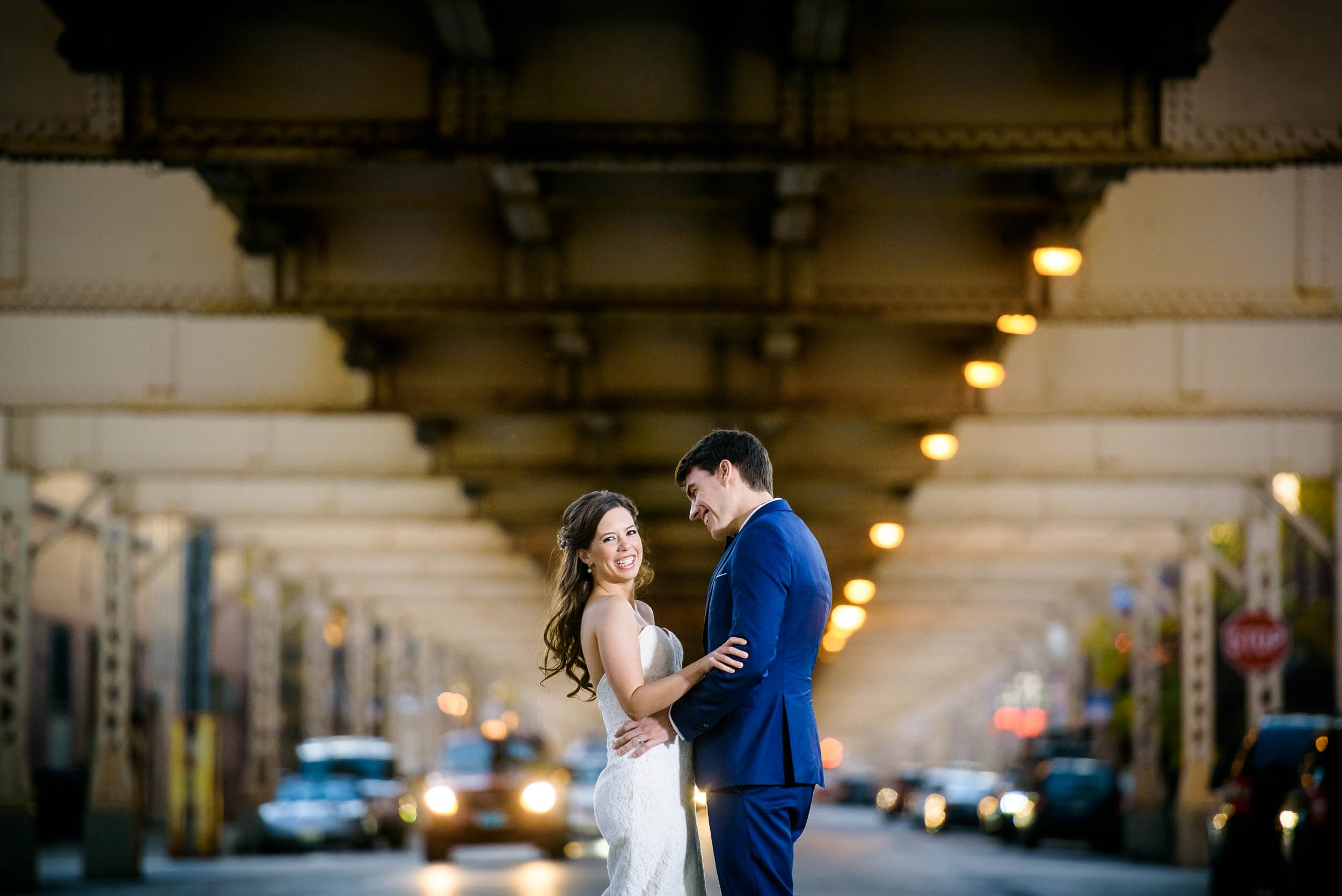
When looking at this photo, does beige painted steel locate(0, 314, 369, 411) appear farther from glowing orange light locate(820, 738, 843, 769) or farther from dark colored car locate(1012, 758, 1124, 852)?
glowing orange light locate(820, 738, 843, 769)

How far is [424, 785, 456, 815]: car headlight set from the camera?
2873 cm

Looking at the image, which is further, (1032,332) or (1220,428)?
(1220,428)

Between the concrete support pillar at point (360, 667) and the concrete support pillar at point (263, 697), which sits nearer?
the concrete support pillar at point (263, 697)

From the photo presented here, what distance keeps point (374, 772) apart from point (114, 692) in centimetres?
1039

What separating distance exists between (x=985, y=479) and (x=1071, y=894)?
223 inches

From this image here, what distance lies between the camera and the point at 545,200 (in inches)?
590

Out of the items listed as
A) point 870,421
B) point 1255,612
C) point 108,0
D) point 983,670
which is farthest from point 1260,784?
point 983,670

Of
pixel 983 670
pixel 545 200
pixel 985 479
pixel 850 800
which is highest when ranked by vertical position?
pixel 545 200

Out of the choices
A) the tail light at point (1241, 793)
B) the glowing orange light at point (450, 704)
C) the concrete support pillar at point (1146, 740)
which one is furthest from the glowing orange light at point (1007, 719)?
the tail light at point (1241, 793)

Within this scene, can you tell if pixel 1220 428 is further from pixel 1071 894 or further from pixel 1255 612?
pixel 1071 894

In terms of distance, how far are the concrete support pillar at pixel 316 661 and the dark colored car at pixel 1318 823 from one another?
28.5 m

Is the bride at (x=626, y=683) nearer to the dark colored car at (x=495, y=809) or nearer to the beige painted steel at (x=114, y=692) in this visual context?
the beige painted steel at (x=114, y=692)

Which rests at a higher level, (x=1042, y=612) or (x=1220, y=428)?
(x=1220, y=428)

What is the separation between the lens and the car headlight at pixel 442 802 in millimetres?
28734
